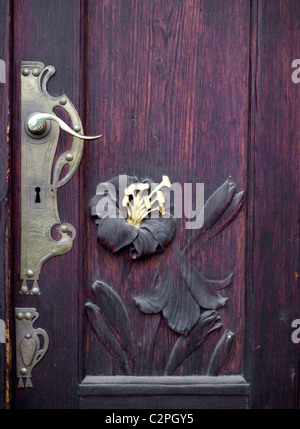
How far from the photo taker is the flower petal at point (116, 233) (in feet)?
3.07

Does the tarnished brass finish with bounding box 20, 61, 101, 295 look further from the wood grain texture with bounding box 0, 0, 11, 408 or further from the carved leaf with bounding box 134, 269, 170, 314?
the carved leaf with bounding box 134, 269, 170, 314

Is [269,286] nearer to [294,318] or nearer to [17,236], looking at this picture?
[294,318]

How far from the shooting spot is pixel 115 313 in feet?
3.12

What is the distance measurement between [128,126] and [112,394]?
50 cm

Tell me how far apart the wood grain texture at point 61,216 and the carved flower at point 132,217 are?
0.15ft

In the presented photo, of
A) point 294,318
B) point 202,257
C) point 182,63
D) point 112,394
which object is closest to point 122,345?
point 112,394

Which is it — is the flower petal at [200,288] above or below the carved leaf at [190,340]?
above

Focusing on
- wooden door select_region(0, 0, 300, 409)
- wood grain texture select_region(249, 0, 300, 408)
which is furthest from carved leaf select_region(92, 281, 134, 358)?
wood grain texture select_region(249, 0, 300, 408)

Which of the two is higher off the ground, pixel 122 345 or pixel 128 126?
pixel 128 126

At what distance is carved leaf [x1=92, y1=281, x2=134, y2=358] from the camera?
947mm

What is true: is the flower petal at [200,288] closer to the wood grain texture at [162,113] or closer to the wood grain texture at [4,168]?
the wood grain texture at [162,113]

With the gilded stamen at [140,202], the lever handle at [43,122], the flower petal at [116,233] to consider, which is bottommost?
the flower petal at [116,233]

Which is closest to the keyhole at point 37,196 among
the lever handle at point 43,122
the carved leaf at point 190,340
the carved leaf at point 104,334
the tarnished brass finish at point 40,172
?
the tarnished brass finish at point 40,172
